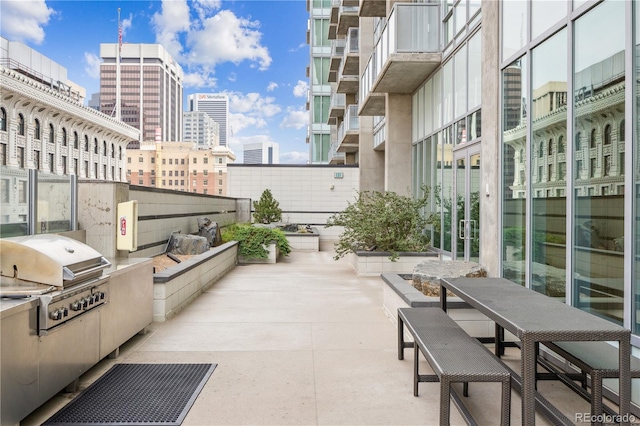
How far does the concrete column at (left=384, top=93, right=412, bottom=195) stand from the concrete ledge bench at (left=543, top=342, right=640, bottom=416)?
1100 cm

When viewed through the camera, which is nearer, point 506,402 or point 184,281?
point 506,402

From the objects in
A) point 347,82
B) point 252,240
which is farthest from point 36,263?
point 347,82

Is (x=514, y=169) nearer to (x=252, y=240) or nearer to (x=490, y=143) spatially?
(x=490, y=143)

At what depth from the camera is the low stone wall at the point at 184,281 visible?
7.01m

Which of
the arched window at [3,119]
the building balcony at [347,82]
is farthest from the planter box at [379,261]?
the arched window at [3,119]

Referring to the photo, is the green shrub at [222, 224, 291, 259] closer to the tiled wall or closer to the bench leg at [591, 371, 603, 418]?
the tiled wall

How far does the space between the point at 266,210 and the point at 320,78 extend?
19.9 m

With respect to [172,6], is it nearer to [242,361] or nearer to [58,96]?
[58,96]

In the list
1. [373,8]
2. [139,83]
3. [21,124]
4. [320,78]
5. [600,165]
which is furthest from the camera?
[139,83]

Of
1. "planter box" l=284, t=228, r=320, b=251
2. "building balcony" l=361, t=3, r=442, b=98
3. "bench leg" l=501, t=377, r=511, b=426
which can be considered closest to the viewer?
"bench leg" l=501, t=377, r=511, b=426

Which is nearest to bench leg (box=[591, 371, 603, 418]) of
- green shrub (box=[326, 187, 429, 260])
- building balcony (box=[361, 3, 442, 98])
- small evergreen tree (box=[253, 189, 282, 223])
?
green shrub (box=[326, 187, 429, 260])

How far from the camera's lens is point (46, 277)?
4020 mm

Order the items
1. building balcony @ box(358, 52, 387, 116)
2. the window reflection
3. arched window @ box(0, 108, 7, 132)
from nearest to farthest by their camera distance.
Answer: the window reflection < building balcony @ box(358, 52, 387, 116) < arched window @ box(0, 108, 7, 132)

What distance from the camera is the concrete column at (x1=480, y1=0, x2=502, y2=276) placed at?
774 cm
